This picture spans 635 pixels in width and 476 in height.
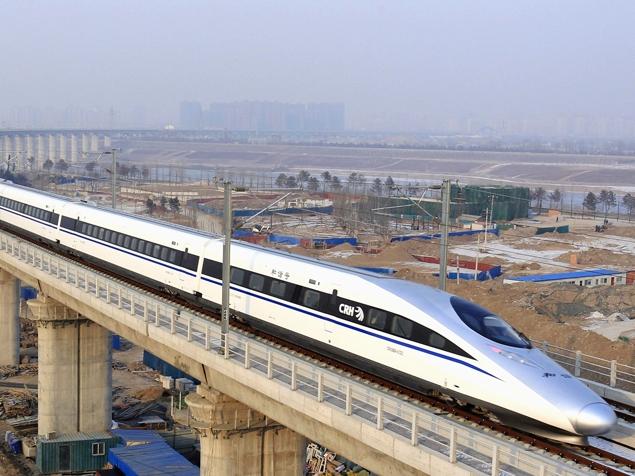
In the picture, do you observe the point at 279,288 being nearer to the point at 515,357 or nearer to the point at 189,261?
the point at 189,261

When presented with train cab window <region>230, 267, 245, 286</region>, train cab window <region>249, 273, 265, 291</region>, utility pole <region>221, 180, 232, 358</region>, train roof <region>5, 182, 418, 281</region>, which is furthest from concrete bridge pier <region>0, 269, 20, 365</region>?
utility pole <region>221, 180, 232, 358</region>

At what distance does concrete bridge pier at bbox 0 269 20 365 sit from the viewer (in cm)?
5612

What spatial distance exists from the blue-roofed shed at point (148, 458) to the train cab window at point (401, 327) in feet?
56.1

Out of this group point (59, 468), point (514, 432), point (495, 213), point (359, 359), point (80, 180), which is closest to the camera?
point (514, 432)

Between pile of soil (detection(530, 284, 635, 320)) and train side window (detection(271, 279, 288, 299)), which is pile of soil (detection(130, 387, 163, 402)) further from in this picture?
train side window (detection(271, 279, 288, 299))

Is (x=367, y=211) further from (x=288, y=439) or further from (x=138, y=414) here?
(x=288, y=439)

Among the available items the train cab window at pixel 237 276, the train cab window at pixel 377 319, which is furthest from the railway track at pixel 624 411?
the train cab window at pixel 237 276

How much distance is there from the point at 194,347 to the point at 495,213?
104 m

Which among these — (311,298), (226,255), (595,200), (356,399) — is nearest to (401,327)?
(356,399)

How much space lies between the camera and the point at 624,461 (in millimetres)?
16172

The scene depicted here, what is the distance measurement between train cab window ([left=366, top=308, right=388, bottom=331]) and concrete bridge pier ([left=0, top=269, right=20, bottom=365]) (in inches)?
1569

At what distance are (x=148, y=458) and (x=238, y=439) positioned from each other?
41.0 feet

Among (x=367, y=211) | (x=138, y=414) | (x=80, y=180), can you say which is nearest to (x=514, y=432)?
(x=138, y=414)

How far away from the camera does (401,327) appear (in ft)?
67.3
